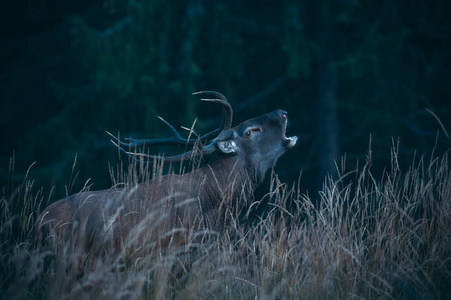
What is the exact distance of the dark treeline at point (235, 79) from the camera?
34.2ft

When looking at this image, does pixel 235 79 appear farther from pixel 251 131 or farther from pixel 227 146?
pixel 227 146

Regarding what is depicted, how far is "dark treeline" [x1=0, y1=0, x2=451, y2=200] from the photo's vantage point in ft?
34.2

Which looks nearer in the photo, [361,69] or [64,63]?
[361,69]

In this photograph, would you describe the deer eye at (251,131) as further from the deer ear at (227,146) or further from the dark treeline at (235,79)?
the dark treeline at (235,79)

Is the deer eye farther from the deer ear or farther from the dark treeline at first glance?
the dark treeline

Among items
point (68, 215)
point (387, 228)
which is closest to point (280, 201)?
point (387, 228)

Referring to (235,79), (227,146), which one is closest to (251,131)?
(227,146)

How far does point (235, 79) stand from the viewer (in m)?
12.9

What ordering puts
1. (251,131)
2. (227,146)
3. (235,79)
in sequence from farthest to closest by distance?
(235,79)
(251,131)
(227,146)

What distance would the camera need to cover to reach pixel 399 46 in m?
9.91

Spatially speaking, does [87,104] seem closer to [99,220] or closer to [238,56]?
[238,56]

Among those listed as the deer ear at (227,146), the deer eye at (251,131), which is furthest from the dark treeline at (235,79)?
the deer ear at (227,146)

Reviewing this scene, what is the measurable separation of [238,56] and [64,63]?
5.93m

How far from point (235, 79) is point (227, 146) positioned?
25.1 ft
